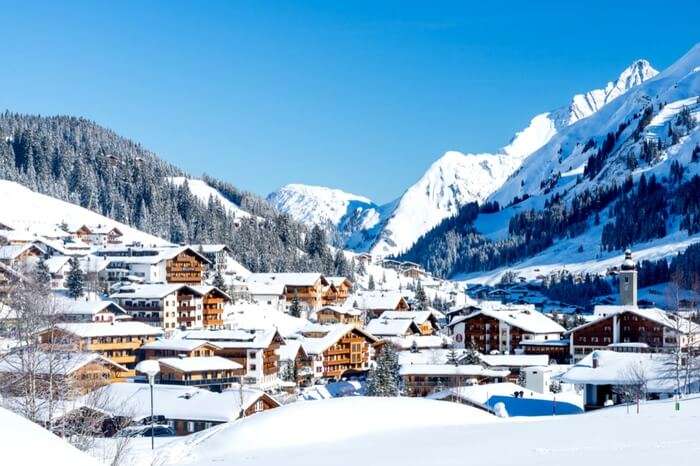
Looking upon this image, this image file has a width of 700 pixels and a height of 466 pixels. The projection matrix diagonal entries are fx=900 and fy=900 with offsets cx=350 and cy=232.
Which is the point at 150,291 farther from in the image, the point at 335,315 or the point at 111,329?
the point at 335,315

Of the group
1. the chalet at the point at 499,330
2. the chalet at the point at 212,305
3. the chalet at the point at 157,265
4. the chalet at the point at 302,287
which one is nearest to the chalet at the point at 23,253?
the chalet at the point at 157,265

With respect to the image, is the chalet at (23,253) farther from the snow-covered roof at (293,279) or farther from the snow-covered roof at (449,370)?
the snow-covered roof at (449,370)

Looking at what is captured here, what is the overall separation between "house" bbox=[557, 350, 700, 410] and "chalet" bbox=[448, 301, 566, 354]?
39485 millimetres

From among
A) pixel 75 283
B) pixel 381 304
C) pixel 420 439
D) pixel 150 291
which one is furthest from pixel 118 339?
pixel 420 439

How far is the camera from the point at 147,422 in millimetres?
44344

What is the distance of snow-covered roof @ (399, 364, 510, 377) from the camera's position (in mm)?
68750

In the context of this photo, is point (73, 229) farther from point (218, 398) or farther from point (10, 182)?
point (218, 398)

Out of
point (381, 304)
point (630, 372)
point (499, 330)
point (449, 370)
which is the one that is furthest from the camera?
point (381, 304)

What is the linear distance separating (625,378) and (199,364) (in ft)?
96.1

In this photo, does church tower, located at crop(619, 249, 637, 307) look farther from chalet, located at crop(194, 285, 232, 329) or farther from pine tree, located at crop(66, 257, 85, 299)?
pine tree, located at crop(66, 257, 85, 299)

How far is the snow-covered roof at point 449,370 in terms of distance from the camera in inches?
2707

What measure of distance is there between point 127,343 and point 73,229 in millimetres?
67227

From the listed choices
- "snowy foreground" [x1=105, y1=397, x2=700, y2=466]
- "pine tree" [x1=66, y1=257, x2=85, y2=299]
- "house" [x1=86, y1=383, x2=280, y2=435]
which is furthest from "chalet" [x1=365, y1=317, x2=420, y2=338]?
"snowy foreground" [x1=105, y1=397, x2=700, y2=466]

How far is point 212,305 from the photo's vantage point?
9344 cm
